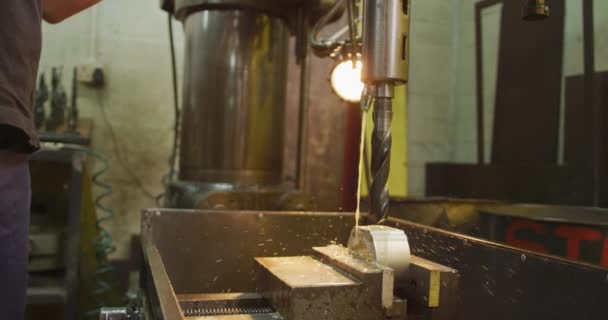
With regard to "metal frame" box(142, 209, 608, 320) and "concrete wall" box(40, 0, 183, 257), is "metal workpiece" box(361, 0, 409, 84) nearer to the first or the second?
"metal frame" box(142, 209, 608, 320)

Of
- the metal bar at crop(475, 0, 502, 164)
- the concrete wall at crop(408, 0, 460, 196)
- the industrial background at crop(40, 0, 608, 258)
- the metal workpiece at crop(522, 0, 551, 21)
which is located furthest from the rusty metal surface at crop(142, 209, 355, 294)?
the concrete wall at crop(408, 0, 460, 196)

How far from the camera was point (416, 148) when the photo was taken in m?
2.42

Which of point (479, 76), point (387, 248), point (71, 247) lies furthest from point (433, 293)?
point (479, 76)

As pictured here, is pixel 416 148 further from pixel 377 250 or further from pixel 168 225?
pixel 377 250

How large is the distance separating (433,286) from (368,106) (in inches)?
10.3

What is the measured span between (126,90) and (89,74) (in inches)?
5.7

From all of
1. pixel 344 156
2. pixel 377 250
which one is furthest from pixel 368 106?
pixel 344 156

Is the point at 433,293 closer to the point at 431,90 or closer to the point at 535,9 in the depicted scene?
the point at 535,9

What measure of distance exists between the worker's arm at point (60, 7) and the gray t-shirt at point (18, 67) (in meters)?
0.15

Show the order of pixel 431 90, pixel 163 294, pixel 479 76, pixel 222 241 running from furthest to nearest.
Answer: pixel 431 90 → pixel 479 76 → pixel 222 241 → pixel 163 294

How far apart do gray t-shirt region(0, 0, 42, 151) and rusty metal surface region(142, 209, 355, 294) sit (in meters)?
0.28

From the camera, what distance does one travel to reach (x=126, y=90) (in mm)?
1915

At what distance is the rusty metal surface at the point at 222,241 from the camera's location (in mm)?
905

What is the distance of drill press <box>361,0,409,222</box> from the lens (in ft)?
2.02
